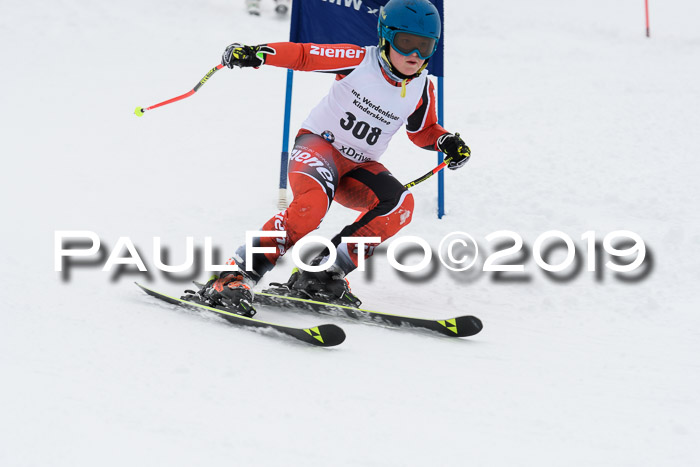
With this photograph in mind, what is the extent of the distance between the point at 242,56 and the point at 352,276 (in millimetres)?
1834

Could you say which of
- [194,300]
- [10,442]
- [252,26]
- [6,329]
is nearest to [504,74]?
[252,26]

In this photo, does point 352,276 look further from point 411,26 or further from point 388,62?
point 411,26

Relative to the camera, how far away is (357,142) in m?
3.82

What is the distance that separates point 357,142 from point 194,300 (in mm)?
1242

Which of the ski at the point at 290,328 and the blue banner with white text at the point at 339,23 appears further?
the blue banner with white text at the point at 339,23

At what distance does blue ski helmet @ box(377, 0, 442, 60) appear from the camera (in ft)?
11.5

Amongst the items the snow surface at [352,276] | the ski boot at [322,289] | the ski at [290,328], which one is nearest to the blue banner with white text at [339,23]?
the snow surface at [352,276]

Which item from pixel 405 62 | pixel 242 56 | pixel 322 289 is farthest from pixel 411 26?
pixel 322 289

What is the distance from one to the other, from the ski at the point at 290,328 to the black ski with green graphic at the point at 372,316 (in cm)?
44

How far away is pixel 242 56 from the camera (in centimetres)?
342

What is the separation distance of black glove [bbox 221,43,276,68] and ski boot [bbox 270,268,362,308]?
3.93 ft

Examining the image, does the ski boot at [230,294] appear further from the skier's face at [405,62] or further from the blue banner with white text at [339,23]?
the blue banner with white text at [339,23]

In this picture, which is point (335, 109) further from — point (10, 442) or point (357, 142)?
point (10, 442)

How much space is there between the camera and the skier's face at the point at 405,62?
11.7 feet
